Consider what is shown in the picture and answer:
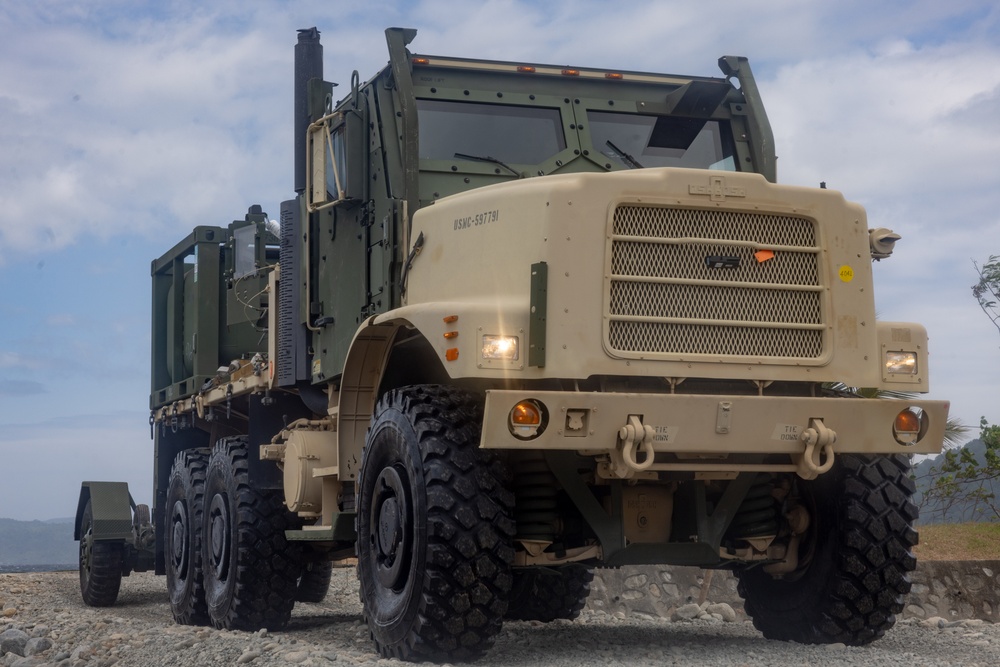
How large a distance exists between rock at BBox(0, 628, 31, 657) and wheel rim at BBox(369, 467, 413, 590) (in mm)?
3331

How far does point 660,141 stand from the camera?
861 centimetres

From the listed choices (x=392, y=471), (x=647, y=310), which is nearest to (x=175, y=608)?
(x=392, y=471)

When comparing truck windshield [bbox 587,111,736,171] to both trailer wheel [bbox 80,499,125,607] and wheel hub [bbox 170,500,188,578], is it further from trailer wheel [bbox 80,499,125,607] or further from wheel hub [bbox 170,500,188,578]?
trailer wheel [bbox 80,499,125,607]

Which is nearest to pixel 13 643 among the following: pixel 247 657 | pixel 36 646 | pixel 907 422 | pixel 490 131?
pixel 36 646

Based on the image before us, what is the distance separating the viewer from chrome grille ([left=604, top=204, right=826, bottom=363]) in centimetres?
672

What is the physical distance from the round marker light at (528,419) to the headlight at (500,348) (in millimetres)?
259

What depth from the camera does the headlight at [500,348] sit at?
6402 mm

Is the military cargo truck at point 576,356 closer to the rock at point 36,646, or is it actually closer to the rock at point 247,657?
the rock at point 247,657

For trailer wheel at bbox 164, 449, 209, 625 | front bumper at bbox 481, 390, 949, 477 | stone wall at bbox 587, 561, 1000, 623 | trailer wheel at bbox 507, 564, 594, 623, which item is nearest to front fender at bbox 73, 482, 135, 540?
trailer wheel at bbox 164, 449, 209, 625

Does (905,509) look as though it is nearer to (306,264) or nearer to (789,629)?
(789,629)

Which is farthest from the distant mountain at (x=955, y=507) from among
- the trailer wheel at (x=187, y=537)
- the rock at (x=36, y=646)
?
the rock at (x=36, y=646)

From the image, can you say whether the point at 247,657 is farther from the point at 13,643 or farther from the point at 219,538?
the point at 219,538

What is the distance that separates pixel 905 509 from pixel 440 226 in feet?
10.1

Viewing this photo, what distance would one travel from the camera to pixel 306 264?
9516mm
